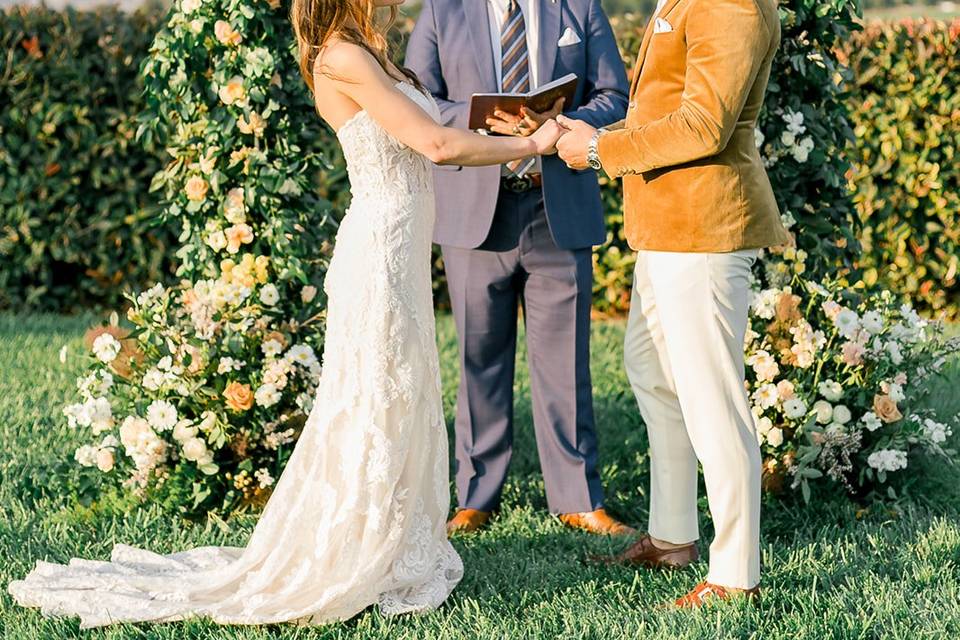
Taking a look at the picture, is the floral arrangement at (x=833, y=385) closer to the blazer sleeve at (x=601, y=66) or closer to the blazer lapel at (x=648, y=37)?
the blazer sleeve at (x=601, y=66)

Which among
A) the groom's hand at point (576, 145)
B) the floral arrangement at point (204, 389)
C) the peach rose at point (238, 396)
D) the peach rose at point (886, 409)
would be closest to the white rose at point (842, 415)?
the peach rose at point (886, 409)

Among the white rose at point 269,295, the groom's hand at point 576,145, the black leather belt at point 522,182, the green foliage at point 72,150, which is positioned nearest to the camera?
the groom's hand at point 576,145

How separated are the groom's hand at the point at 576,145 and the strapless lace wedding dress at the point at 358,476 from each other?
0.42 meters

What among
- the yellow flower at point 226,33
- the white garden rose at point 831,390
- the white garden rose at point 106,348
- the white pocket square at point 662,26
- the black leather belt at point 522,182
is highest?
the white pocket square at point 662,26

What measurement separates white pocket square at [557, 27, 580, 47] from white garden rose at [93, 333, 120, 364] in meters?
2.00

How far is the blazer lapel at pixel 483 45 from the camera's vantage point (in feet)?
14.6

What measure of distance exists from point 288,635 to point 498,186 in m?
1.76

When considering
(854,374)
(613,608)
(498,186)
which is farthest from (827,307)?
(613,608)

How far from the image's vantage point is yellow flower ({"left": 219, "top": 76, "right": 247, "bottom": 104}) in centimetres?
460

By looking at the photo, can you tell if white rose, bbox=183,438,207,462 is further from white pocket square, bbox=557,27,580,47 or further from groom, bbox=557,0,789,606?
white pocket square, bbox=557,27,580,47

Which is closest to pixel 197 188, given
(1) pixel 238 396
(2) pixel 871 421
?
(1) pixel 238 396

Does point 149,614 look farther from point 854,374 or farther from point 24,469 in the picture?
point 854,374

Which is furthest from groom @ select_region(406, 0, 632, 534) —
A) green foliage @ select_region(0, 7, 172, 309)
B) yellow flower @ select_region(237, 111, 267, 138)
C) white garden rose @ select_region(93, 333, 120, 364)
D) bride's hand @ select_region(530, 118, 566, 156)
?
green foliage @ select_region(0, 7, 172, 309)

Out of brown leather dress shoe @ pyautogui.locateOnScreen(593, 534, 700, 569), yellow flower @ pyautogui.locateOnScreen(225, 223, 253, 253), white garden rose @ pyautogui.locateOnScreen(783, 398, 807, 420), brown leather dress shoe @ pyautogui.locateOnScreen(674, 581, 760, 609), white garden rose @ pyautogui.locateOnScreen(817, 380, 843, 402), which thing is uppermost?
yellow flower @ pyautogui.locateOnScreen(225, 223, 253, 253)
